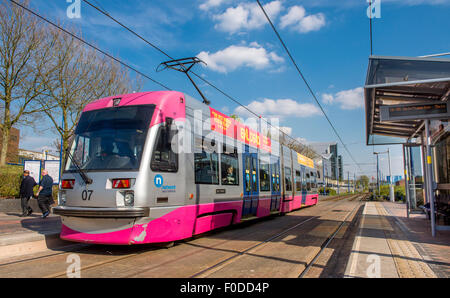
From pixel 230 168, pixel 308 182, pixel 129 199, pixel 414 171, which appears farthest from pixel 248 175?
pixel 308 182

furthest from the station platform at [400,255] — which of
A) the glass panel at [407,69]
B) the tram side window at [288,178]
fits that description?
the tram side window at [288,178]

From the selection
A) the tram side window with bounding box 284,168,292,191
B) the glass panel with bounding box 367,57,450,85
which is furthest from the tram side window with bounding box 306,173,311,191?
the glass panel with bounding box 367,57,450,85

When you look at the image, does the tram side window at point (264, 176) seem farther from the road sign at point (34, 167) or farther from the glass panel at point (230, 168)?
the road sign at point (34, 167)

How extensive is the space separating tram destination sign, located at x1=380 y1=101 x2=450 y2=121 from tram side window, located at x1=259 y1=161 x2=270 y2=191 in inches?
176

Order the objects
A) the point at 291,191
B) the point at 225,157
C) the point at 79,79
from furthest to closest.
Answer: the point at 79,79, the point at 291,191, the point at 225,157

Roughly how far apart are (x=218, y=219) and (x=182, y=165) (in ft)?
7.34

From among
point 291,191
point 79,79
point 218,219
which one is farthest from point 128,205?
point 79,79

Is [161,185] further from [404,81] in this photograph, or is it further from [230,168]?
[404,81]

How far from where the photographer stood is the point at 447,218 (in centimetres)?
958

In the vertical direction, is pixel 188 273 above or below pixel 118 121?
below

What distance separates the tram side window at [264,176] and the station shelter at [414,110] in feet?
12.7

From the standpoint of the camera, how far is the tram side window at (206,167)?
290 inches

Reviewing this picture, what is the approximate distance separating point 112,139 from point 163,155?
1040 mm

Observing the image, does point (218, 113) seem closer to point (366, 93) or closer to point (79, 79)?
point (366, 93)
